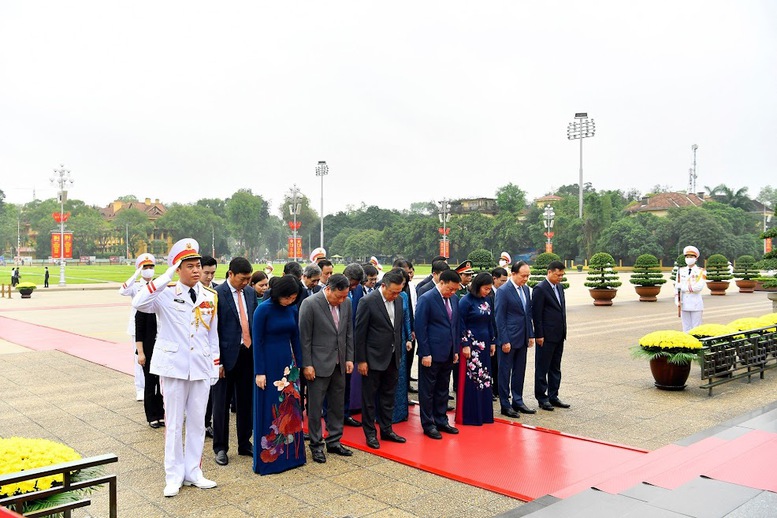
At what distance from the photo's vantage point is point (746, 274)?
29438 mm

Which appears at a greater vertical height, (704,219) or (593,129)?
(593,129)

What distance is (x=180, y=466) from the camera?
4.57 metres

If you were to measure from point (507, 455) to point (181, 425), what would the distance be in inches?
105

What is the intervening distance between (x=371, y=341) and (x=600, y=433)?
2418mm

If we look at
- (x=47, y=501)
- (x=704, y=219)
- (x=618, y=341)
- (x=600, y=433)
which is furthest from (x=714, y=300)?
(x=704, y=219)

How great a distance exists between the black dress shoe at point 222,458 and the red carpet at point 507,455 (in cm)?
116

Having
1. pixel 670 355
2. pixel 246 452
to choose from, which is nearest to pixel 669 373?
pixel 670 355

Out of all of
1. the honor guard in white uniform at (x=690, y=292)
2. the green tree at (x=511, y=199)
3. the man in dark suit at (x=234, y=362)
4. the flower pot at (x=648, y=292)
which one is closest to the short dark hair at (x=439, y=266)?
the man in dark suit at (x=234, y=362)

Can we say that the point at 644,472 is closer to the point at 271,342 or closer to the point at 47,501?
the point at 271,342

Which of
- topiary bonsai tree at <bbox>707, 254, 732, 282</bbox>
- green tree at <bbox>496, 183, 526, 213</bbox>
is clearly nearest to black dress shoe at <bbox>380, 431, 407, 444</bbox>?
topiary bonsai tree at <bbox>707, 254, 732, 282</bbox>

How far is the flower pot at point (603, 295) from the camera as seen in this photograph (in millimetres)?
21141

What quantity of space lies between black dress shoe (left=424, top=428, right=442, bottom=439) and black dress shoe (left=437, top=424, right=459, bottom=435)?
0.43 feet

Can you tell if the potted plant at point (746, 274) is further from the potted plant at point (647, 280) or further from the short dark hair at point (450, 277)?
the short dark hair at point (450, 277)

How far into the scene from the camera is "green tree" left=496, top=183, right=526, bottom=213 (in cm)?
8362
